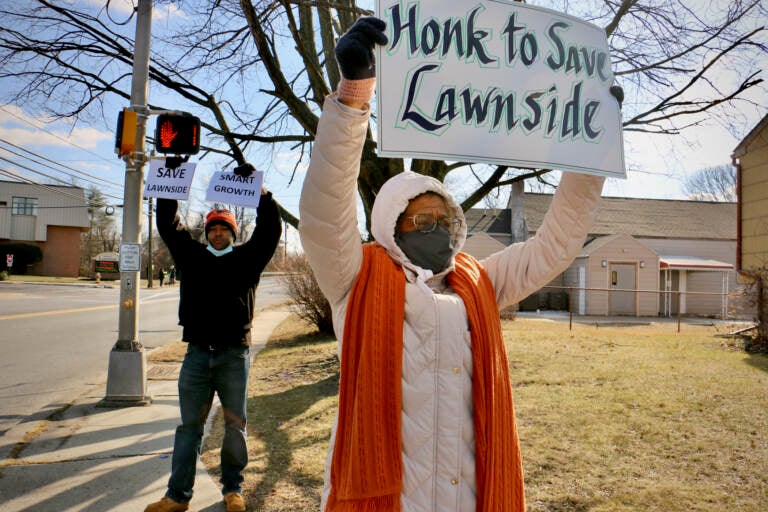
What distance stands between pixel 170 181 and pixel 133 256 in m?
2.91

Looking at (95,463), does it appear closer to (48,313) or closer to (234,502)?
(234,502)

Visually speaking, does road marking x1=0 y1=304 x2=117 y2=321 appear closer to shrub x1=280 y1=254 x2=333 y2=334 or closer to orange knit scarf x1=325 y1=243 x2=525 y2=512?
shrub x1=280 y1=254 x2=333 y2=334

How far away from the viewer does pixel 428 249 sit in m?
1.99

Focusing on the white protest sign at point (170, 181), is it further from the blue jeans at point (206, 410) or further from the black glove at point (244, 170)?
the blue jeans at point (206, 410)

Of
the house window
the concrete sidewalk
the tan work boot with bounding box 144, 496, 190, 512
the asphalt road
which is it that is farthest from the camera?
the house window

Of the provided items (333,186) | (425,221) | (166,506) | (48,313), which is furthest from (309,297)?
(333,186)

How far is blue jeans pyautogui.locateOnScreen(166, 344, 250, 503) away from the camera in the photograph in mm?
3559

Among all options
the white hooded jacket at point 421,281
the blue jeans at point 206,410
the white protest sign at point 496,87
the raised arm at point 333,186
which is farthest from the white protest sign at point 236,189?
the raised arm at point 333,186

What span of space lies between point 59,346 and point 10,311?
8.19 m

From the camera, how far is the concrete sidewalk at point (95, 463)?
3803 mm

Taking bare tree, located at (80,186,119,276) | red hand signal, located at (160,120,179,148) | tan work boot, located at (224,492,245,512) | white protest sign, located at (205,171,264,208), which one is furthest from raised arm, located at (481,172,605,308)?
bare tree, located at (80,186,119,276)

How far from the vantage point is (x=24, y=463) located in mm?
4531

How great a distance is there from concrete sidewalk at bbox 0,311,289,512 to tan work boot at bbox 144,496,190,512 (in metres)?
0.21

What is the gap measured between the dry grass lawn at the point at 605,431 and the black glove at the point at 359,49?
3.25 meters
